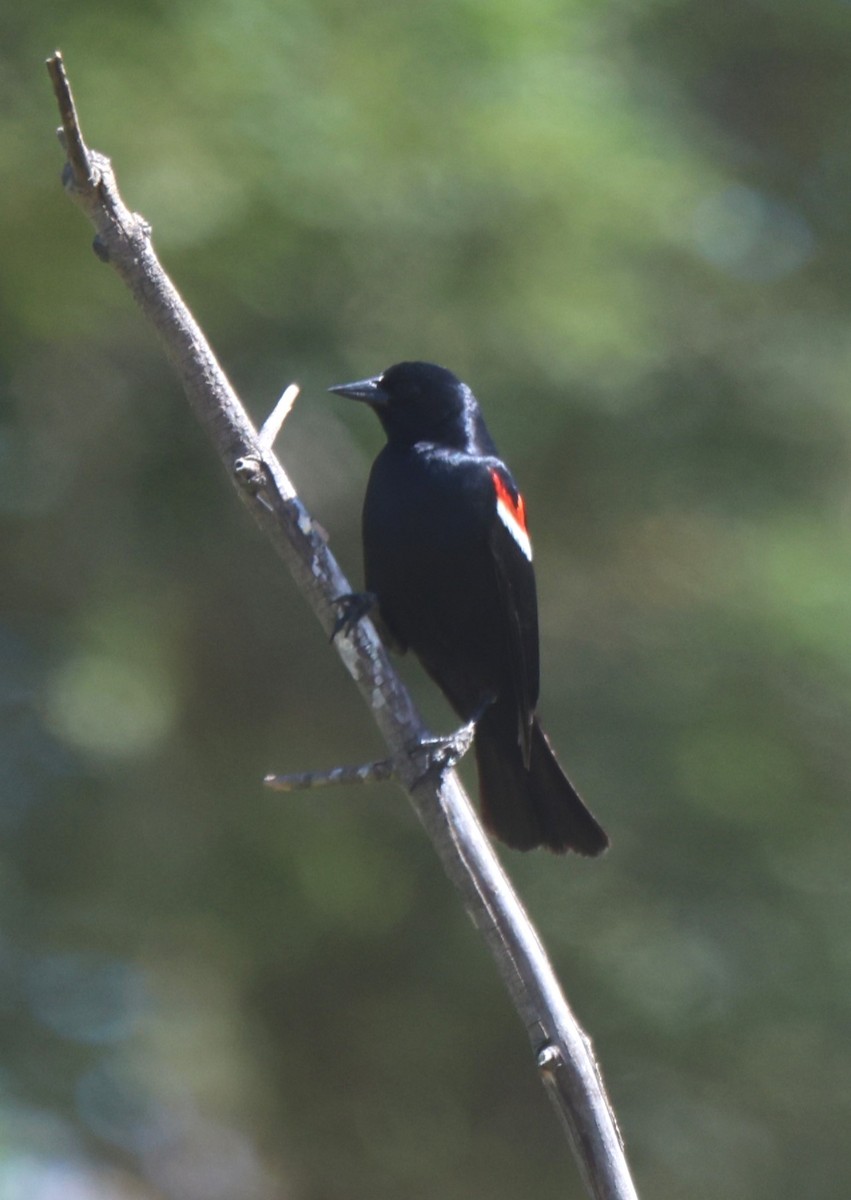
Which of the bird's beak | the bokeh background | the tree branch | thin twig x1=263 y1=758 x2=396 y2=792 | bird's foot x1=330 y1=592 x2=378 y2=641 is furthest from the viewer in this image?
the bokeh background

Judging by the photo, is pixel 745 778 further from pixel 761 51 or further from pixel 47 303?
pixel 761 51

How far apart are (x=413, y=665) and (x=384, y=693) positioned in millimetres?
2335

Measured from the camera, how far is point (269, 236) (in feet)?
13.2

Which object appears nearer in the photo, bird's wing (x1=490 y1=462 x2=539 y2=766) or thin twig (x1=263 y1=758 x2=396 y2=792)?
thin twig (x1=263 y1=758 x2=396 y2=792)

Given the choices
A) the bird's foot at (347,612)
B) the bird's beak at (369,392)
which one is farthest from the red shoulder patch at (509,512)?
the bird's foot at (347,612)

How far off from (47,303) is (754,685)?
91.1 inches

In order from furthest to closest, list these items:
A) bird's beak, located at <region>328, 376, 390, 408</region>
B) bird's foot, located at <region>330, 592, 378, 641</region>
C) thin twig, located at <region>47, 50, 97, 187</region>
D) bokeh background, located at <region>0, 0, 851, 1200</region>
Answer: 1. bokeh background, located at <region>0, 0, 851, 1200</region>
2. bird's beak, located at <region>328, 376, 390, 408</region>
3. bird's foot, located at <region>330, 592, 378, 641</region>
4. thin twig, located at <region>47, 50, 97, 187</region>

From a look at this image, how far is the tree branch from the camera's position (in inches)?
75.2

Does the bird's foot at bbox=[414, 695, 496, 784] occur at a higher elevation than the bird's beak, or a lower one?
lower

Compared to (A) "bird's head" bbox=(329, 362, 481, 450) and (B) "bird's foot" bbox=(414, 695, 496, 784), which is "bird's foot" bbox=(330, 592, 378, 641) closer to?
(B) "bird's foot" bbox=(414, 695, 496, 784)

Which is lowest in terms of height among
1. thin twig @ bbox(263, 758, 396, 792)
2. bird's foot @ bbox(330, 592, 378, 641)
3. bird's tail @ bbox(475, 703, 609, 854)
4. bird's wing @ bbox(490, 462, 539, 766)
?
thin twig @ bbox(263, 758, 396, 792)

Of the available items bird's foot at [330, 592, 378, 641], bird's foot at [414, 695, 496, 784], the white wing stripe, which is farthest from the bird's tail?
bird's foot at [414, 695, 496, 784]

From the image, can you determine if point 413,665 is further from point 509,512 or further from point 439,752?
point 439,752

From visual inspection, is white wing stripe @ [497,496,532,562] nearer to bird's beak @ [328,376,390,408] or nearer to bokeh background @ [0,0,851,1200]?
bird's beak @ [328,376,390,408]
